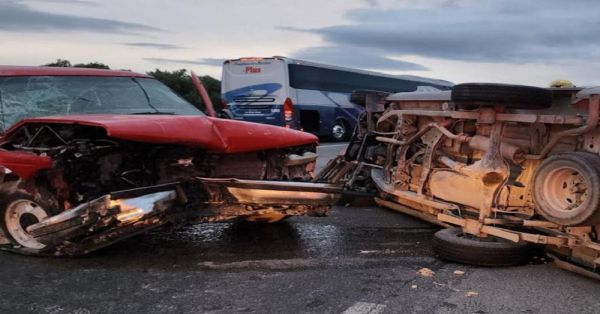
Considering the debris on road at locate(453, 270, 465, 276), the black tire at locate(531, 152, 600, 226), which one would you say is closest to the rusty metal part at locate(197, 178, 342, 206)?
the debris on road at locate(453, 270, 465, 276)

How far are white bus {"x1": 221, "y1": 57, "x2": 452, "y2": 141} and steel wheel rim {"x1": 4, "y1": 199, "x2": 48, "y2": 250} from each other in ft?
47.3

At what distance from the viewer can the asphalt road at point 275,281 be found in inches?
142

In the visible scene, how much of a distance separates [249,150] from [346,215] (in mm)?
2211

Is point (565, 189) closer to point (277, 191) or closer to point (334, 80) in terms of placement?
point (277, 191)

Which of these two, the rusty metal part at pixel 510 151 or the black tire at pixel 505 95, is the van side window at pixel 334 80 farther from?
the black tire at pixel 505 95

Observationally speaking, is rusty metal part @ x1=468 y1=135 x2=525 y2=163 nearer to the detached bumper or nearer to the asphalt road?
the asphalt road

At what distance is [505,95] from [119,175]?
299 centimetres

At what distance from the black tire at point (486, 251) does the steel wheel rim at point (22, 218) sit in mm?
3189

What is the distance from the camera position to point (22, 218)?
4.52m

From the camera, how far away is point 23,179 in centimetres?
430

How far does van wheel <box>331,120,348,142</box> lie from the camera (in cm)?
2123

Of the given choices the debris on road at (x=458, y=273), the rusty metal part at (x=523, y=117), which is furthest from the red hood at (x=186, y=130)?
the debris on road at (x=458, y=273)

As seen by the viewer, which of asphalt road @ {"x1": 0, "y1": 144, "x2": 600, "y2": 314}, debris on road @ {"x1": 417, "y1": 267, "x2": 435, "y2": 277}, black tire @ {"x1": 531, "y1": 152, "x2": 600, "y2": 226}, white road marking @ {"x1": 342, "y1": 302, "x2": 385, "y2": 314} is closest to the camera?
white road marking @ {"x1": 342, "y1": 302, "x2": 385, "y2": 314}

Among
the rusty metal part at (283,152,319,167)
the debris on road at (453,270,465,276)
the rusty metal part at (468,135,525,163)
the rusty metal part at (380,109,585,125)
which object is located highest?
the rusty metal part at (380,109,585,125)
